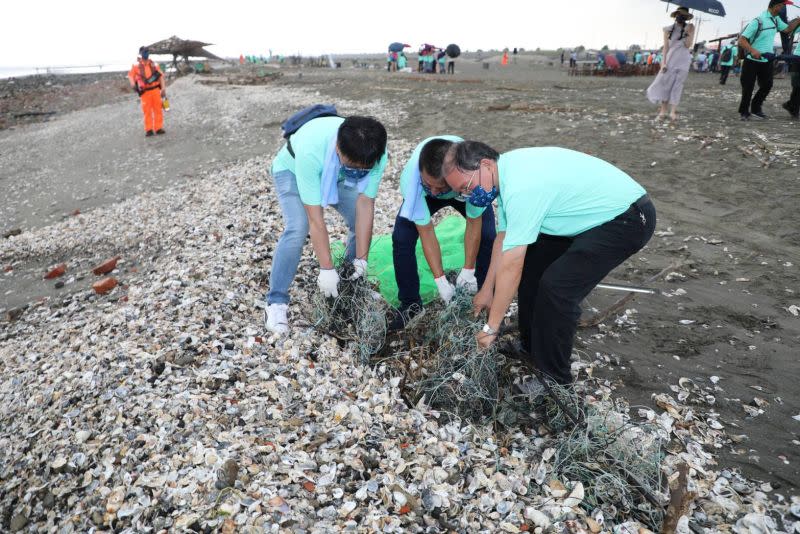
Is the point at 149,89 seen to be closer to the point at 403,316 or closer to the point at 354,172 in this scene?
the point at 354,172

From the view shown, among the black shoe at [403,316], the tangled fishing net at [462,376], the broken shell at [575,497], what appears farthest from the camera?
the black shoe at [403,316]

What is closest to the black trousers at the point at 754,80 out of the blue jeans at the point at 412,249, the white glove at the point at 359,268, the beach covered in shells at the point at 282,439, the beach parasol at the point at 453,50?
the beach covered in shells at the point at 282,439

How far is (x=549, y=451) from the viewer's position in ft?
8.17

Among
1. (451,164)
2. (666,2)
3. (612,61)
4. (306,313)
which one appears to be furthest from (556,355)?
(612,61)

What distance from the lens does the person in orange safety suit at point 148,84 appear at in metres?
10.9

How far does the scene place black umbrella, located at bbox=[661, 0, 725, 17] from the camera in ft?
24.6

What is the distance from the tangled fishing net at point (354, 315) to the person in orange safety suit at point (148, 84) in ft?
32.6

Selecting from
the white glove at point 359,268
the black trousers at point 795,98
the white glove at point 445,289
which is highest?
the black trousers at point 795,98

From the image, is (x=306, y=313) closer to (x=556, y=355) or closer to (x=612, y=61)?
(x=556, y=355)

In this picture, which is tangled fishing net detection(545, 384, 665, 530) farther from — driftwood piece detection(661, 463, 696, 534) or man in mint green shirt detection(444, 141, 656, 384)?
man in mint green shirt detection(444, 141, 656, 384)

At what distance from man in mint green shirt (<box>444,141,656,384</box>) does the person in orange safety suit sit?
10937 millimetres

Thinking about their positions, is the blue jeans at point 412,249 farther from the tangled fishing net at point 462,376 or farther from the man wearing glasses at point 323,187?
the tangled fishing net at point 462,376

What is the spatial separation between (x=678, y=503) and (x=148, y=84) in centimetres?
1223

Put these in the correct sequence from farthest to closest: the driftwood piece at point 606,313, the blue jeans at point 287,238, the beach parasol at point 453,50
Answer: the beach parasol at point 453,50 → the driftwood piece at point 606,313 → the blue jeans at point 287,238
